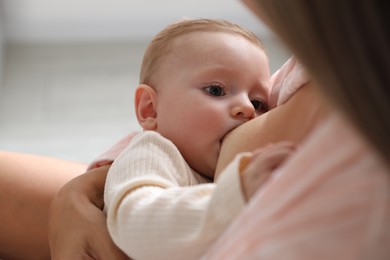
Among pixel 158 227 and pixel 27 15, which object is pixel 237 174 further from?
pixel 27 15

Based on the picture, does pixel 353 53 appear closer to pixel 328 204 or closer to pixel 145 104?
pixel 328 204

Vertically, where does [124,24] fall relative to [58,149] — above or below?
above

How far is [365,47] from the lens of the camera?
50cm

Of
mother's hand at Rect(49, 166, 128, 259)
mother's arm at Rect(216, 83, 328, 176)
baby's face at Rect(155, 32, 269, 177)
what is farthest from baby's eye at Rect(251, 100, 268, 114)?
mother's hand at Rect(49, 166, 128, 259)

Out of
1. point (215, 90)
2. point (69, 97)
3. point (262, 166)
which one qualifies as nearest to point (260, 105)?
point (215, 90)

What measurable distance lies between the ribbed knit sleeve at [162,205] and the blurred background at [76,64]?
150 centimetres

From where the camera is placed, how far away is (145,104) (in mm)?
1099

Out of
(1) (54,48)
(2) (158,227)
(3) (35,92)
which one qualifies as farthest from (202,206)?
(1) (54,48)

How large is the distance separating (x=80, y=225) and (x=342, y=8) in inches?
26.2

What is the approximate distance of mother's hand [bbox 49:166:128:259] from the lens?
1008 millimetres

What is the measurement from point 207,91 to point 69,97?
1765 mm

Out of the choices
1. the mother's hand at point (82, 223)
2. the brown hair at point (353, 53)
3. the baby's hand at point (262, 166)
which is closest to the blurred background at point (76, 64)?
the mother's hand at point (82, 223)

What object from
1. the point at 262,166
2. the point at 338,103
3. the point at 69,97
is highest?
the point at 338,103

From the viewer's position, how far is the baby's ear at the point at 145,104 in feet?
3.57
